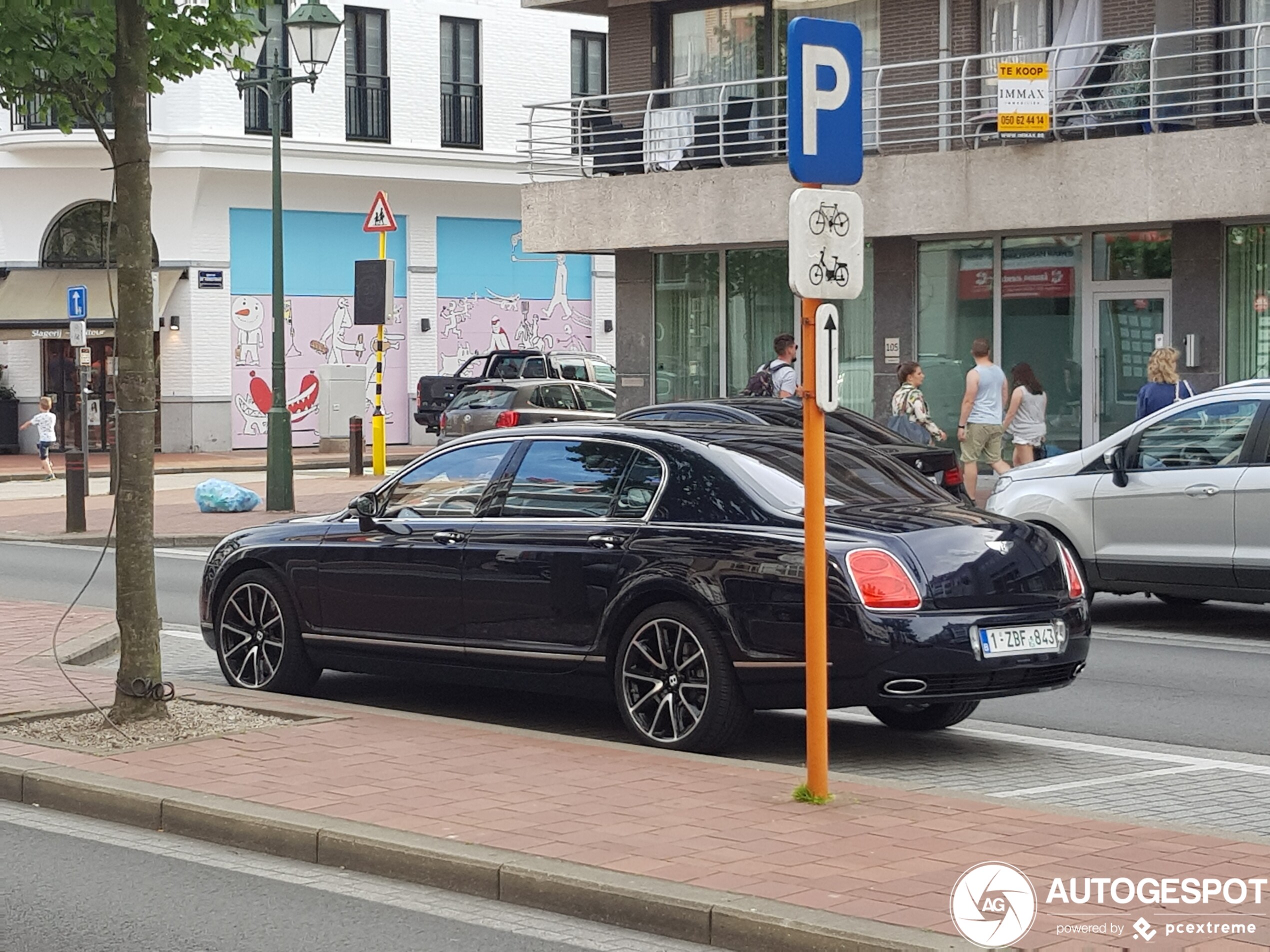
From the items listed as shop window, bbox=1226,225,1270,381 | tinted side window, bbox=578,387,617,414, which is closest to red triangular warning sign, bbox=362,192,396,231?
tinted side window, bbox=578,387,617,414

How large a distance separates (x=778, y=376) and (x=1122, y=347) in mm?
5461

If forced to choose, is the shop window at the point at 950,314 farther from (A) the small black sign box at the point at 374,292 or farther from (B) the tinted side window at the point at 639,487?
(B) the tinted side window at the point at 639,487

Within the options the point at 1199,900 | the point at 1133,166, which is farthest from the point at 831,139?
the point at 1133,166

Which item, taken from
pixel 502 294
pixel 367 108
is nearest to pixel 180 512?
pixel 367 108

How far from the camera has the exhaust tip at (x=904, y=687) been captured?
8180mm

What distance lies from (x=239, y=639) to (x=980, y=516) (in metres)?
4.31

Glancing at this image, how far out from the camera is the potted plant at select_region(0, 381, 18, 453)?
134ft

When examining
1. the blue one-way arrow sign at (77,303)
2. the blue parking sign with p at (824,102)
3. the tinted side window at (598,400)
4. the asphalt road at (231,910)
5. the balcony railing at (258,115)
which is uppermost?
the balcony railing at (258,115)

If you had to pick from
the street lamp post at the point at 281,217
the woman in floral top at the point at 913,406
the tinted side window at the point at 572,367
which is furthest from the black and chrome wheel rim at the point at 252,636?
the tinted side window at the point at 572,367

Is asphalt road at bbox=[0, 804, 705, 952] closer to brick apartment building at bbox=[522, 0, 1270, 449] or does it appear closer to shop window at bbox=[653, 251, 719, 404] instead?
brick apartment building at bbox=[522, 0, 1270, 449]

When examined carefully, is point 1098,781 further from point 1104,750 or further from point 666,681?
point 666,681

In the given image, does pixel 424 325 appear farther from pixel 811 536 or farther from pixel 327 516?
pixel 811 536

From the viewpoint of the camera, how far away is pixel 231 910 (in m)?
6.23

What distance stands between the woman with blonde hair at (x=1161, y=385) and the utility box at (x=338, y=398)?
25071mm
